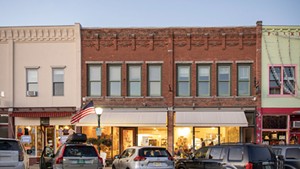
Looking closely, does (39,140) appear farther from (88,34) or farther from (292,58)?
(292,58)

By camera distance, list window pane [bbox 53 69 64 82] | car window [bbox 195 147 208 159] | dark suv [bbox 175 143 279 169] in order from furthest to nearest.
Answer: window pane [bbox 53 69 64 82] < car window [bbox 195 147 208 159] < dark suv [bbox 175 143 279 169]

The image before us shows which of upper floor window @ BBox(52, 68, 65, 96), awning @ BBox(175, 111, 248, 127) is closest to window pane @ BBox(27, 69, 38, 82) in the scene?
upper floor window @ BBox(52, 68, 65, 96)

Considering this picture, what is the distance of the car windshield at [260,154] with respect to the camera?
1579 centimetres

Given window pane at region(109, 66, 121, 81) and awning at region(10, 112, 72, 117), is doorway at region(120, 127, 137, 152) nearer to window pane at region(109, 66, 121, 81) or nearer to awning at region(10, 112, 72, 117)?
window pane at region(109, 66, 121, 81)

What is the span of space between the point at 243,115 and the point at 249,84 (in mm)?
2031

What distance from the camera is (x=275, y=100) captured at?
29.1 metres

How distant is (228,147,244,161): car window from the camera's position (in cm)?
1595

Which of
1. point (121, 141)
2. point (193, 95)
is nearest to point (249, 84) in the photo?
point (193, 95)

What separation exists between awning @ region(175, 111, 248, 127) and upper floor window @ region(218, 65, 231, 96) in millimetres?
1301

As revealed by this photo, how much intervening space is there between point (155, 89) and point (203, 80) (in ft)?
10.0

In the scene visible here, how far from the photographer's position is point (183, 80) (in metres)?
29.6

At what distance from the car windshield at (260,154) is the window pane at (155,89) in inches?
553

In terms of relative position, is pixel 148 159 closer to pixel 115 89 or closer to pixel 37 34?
pixel 115 89

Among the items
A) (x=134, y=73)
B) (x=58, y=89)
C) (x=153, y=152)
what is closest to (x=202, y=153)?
(x=153, y=152)
